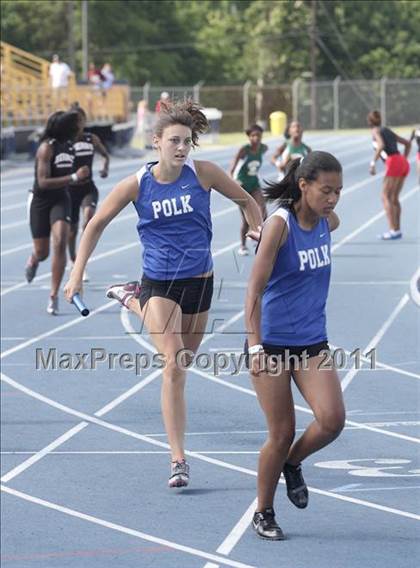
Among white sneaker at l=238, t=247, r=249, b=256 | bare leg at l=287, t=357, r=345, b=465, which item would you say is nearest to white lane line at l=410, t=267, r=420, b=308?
white sneaker at l=238, t=247, r=249, b=256

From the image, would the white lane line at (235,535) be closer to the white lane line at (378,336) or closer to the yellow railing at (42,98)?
the white lane line at (378,336)

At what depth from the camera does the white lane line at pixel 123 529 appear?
9688mm

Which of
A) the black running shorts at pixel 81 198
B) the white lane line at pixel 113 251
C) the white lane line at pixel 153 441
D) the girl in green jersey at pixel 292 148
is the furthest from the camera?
the girl in green jersey at pixel 292 148

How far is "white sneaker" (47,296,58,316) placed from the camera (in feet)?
60.7

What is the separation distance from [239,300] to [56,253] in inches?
121

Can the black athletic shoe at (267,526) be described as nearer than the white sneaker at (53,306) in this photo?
Yes

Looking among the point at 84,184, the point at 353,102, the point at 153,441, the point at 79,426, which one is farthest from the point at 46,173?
the point at 353,102

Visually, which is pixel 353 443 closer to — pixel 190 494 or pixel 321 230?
pixel 190 494

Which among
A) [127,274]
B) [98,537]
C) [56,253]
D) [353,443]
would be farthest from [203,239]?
[127,274]

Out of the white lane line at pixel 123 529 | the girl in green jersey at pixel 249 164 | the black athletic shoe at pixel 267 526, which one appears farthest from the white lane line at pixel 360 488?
the girl in green jersey at pixel 249 164

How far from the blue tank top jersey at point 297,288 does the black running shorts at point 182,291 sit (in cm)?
88

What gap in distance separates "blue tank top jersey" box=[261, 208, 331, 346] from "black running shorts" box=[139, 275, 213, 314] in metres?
0.88

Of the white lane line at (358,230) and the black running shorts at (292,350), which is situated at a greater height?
the black running shorts at (292,350)

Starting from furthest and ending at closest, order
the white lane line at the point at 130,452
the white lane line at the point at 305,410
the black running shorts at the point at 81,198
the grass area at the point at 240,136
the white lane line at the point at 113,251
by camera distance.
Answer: the grass area at the point at 240,136 < the white lane line at the point at 113,251 < the black running shorts at the point at 81,198 < the white lane line at the point at 130,452 < the white lane line at the point at 305,410
